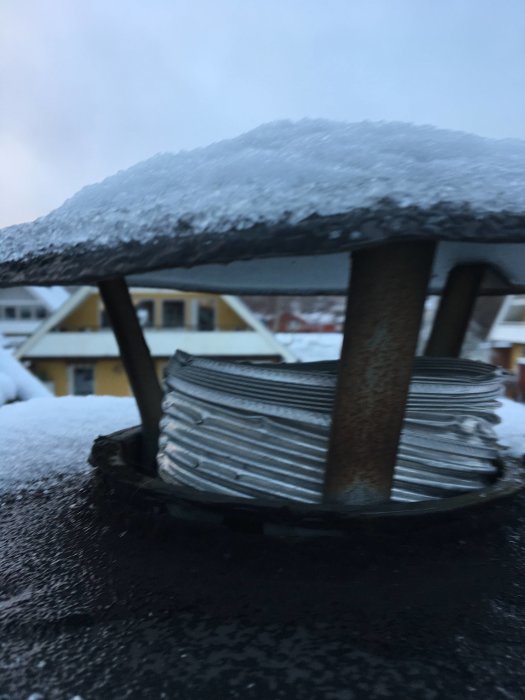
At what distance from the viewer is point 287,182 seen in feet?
3.97

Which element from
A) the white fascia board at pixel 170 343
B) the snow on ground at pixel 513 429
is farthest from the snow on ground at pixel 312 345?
the snow on ground at pixel 513 429

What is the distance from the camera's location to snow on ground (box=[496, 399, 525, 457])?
9.76 ft

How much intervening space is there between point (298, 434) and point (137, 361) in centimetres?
88

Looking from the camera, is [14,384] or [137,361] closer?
[137,361]

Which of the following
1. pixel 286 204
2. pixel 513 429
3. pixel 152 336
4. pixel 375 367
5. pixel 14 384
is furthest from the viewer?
pixel 152 336

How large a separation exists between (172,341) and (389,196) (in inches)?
690

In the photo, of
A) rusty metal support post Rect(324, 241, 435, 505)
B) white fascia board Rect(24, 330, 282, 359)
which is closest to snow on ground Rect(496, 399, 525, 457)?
rusty metal support post Rect(324, 241, 435, 505)

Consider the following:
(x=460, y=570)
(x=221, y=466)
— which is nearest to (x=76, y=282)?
(x=221, y=466)

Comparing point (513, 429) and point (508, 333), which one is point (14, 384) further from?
point (508, 333)

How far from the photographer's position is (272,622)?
48.1 inches

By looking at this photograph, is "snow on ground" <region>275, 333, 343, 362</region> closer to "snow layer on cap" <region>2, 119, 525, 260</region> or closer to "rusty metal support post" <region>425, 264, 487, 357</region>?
"rusty metal support post" <region>425, 264, 487, 357</region>

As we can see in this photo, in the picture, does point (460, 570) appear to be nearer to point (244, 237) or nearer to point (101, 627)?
point (101, 627)

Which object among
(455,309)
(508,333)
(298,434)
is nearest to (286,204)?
(298,434)

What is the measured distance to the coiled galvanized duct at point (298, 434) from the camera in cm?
162
